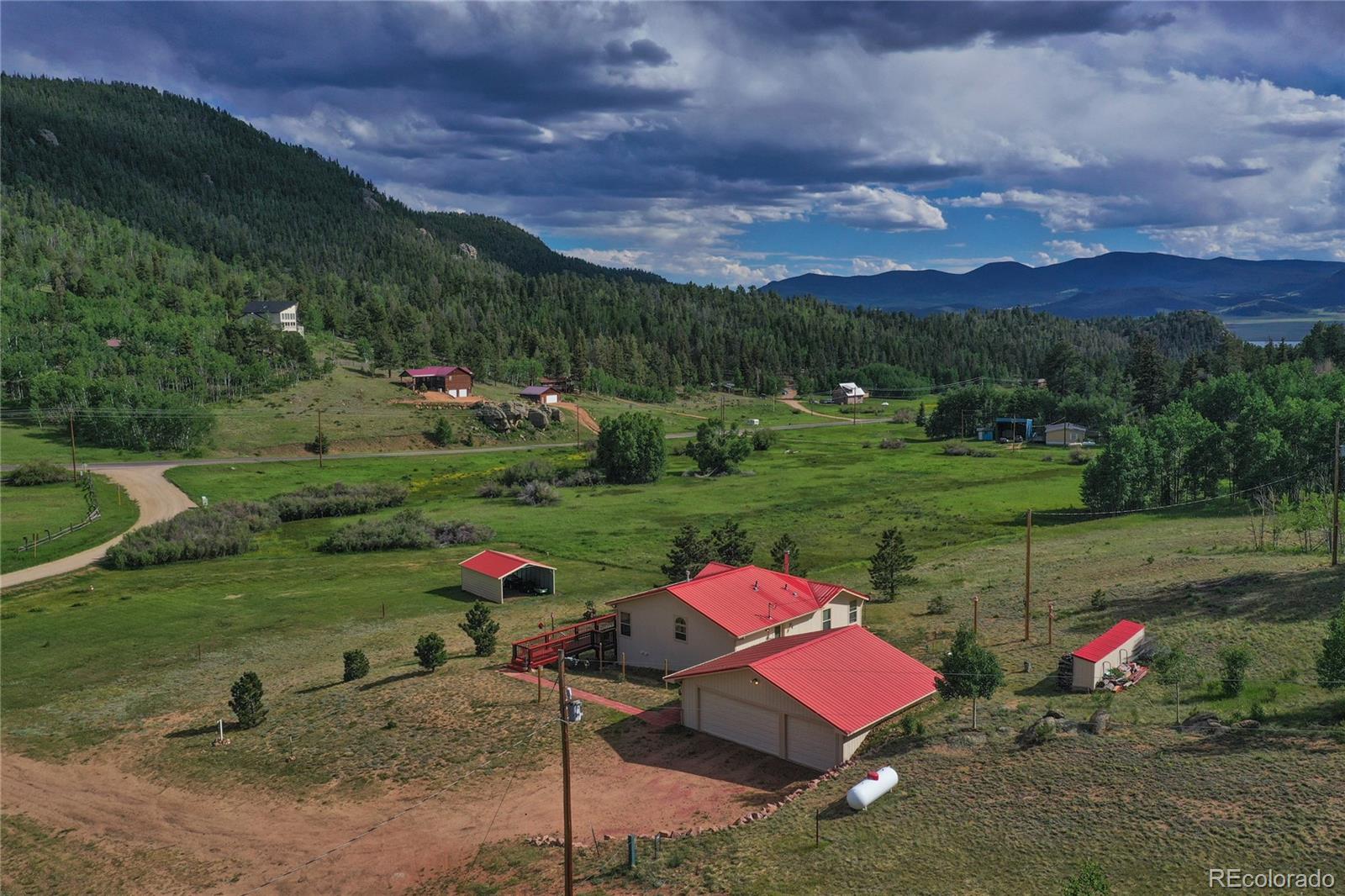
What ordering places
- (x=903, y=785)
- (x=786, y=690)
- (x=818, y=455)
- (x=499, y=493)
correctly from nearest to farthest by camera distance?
1. (x=903, y=785)
2. (x=786, y=690)
3. (x=499, y=493)
4. (x=818, y=455)

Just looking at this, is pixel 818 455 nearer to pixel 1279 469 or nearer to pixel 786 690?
pixel 1279 469

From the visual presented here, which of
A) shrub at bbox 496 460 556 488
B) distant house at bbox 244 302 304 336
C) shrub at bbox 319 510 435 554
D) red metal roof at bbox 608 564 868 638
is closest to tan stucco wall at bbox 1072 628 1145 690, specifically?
red metal roof at bbox 608 564 868 638

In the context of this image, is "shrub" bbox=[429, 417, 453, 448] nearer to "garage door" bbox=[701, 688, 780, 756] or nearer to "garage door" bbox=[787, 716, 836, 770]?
"garage door" bbox=[701, 688, 780, 756]

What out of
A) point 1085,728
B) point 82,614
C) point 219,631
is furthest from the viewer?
point 82,614

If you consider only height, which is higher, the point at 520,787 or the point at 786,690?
the point at 786,690

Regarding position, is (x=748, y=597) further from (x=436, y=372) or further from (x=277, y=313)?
(x=277, y=313)

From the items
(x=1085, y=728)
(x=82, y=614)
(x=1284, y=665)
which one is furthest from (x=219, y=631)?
(x=1284, y=665)

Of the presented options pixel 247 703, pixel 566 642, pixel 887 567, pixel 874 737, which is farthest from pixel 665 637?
pixel 247 703
